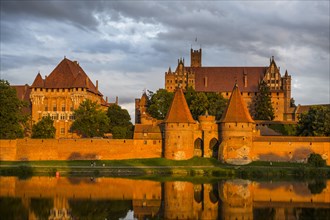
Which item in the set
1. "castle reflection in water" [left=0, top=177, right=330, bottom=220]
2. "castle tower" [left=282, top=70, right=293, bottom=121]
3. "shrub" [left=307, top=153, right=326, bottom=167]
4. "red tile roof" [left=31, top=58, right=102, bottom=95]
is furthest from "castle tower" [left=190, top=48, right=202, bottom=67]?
"castle reflection in water" [left=0, top=177, right=330, bottom=220]

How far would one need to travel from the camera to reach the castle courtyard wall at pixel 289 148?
176ft

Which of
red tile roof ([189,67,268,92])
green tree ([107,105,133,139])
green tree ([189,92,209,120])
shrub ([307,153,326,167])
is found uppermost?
red tile roof ([189,67,268,92])

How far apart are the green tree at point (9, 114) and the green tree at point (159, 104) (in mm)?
19579

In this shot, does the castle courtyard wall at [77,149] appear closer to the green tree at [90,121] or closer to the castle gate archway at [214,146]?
the castle gate archway at [214,146]

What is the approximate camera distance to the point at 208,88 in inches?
3418

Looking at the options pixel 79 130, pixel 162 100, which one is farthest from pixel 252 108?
pixel 79 130

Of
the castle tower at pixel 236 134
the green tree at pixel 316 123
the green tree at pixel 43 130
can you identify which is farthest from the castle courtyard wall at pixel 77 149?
the green tree at pixel 316 123

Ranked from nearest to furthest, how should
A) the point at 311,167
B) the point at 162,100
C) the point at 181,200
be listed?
1. the point at 181,200
2. the point at 311,167
3. the point at 162,100

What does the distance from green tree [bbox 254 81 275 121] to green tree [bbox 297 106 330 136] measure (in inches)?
686

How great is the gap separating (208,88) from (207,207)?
57.0m

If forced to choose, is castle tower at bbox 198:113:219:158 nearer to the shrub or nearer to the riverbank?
the riverbank

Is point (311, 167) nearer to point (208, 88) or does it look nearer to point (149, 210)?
point (149, 210)

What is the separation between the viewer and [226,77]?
3465 inches

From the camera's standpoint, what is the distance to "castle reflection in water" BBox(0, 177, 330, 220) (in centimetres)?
2869
